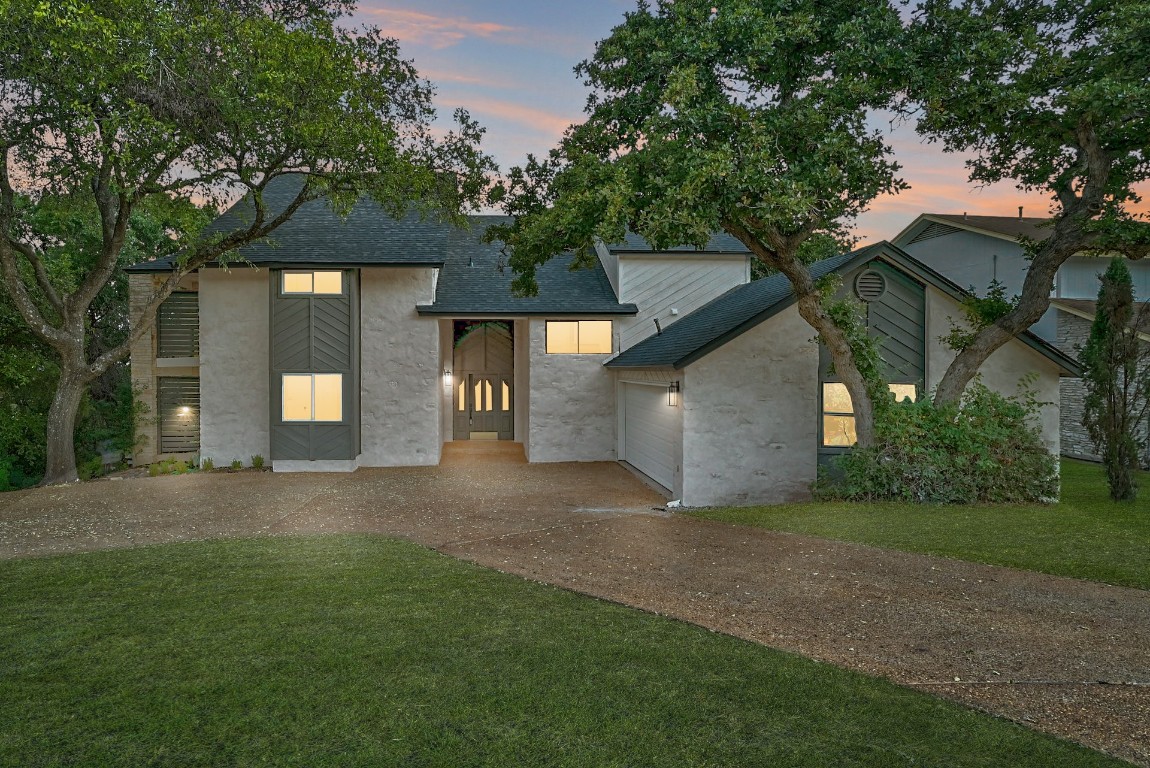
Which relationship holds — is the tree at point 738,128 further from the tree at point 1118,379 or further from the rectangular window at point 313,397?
the rectangular window at point 313,397

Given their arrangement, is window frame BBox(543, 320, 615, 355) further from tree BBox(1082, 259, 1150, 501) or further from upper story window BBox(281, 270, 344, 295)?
tree BBox(1082, 259, 1150, 501)

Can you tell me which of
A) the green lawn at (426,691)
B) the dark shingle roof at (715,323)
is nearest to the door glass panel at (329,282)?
the dark shingle roof at (715,323)

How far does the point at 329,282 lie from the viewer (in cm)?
1512

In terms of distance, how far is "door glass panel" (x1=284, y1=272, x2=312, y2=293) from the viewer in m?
15.0

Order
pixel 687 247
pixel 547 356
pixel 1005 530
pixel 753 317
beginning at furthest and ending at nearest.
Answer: pixel 687 247 < pixel 547 356 < pixel 753 317 < pixel 1005 530

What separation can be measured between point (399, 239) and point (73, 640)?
12.7 meters

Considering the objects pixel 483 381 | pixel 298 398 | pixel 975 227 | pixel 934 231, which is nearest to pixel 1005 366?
pixel 975 227

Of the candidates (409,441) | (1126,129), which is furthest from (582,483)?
(1126,129)

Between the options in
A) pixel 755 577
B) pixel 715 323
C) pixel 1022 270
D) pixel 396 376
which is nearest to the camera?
pixel 755 577

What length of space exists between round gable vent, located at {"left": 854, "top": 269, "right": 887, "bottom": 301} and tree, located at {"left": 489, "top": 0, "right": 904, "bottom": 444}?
5.41ft

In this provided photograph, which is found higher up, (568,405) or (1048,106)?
(1048,106)

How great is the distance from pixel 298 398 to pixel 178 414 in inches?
163

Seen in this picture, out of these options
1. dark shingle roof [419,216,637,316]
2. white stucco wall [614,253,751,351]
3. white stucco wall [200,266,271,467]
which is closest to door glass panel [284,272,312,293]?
white stucco wall [200,266,271,467]

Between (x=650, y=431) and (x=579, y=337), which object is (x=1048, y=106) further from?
(x=579, y=337)
